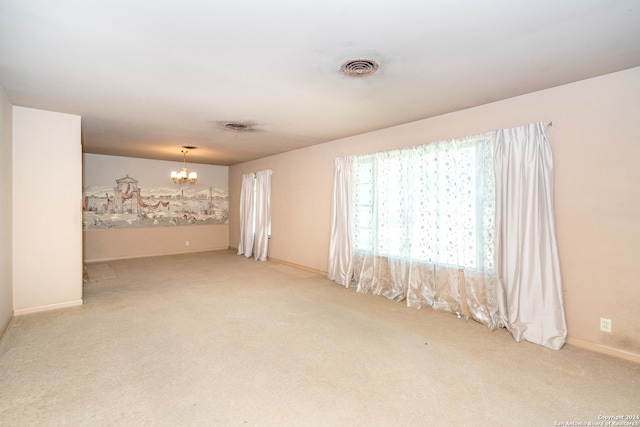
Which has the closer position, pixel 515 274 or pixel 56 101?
pixel 515 274

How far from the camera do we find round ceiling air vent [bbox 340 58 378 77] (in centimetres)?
238

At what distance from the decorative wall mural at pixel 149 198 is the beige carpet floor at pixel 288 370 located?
371cm

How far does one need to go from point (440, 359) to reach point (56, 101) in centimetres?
467

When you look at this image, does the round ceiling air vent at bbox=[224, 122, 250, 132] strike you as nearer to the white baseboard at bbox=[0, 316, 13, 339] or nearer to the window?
the window

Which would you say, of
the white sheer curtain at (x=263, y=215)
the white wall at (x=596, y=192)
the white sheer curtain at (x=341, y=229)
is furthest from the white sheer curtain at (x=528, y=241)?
the white sheer curtain at (x=263, y=215)

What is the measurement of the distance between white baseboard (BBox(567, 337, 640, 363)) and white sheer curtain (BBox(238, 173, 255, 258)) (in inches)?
239

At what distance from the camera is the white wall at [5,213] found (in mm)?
3109

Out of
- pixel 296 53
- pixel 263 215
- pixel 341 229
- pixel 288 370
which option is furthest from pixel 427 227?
pixel 263 215

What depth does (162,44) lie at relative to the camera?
7.04 feet

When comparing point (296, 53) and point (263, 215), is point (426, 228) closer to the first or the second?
point (296, 53)

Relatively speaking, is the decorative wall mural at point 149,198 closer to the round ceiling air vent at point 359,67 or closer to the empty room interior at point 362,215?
the empty room interior at point 362,215

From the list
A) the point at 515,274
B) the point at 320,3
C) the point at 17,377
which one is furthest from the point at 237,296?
the point at 320,3

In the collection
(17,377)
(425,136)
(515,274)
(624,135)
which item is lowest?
(17,377)

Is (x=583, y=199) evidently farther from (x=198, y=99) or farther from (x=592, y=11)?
(x=198, y=99)
